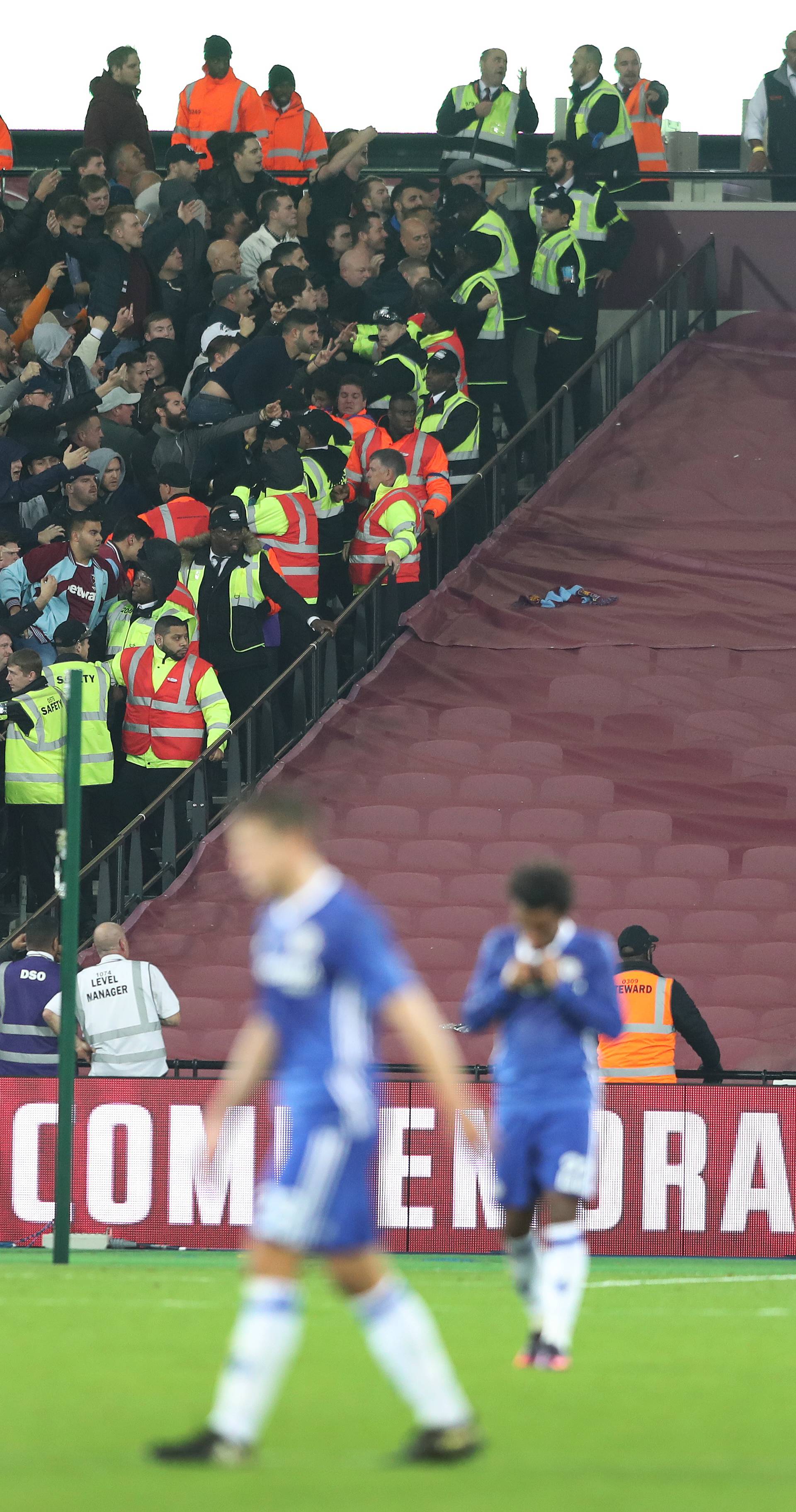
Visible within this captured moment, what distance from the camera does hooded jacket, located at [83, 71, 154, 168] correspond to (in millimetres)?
18844

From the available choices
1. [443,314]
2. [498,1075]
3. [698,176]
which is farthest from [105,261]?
[498,1075]

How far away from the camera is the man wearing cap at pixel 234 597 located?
15.5 metres

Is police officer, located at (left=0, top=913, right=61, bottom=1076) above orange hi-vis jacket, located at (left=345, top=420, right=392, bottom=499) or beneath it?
beneath

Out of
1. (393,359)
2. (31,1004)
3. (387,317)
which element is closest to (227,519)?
(393,359)

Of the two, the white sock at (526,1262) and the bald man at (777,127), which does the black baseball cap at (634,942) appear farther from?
the bald man at (777,127)

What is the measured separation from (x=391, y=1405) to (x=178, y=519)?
33.4 ft

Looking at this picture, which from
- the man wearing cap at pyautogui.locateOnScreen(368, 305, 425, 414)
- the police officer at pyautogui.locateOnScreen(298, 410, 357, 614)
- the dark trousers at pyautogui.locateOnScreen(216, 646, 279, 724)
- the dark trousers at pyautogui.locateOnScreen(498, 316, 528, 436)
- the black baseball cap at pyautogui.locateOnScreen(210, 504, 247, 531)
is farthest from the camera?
the dark trousers at pyautogui.locateOnScreen(498, 316, 528, 436)

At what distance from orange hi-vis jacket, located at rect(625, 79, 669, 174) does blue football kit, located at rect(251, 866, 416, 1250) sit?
717 inches

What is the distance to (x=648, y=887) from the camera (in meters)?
15.4

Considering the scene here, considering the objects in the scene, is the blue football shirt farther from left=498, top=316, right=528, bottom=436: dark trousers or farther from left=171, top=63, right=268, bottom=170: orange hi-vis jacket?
left=171, top=63, right=268, bottom=170: orange hi-vis jacket

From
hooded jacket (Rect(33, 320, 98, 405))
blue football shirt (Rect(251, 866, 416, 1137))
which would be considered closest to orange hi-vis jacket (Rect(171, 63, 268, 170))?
hooded jacket (Rect(33, 320, 98, 405))

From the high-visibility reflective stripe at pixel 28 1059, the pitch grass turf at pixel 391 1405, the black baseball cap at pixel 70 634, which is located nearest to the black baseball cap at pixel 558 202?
the black baseball cap at pixel 70 634

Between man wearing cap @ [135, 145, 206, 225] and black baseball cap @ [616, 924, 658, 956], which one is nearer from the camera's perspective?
black baseball cap @ [616, 924, 658, 956]

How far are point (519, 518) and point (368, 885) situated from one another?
501 centimetres
